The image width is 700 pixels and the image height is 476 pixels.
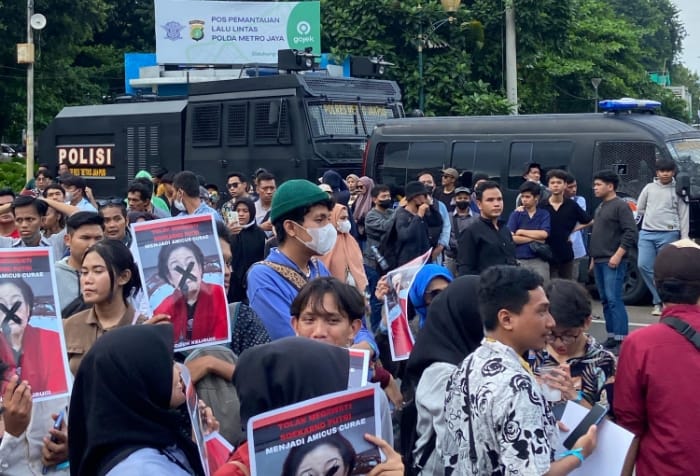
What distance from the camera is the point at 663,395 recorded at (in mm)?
3832

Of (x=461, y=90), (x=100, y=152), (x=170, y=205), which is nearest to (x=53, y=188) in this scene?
(x=170, y=205)

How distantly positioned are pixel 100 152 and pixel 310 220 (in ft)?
52.7

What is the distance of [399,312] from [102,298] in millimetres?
1584

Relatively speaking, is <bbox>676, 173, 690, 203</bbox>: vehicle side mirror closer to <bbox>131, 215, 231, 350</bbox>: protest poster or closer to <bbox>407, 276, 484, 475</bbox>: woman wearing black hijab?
<bbox>131, 215, 231, 350</bbox>: protest poster

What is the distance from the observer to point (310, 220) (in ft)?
16.3

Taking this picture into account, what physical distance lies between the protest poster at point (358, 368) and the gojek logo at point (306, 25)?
25.7m

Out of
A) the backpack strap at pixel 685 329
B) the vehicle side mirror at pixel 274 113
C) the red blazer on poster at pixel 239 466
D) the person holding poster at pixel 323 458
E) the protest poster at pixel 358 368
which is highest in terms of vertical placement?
the vehicle side mirror at pixel 274 113

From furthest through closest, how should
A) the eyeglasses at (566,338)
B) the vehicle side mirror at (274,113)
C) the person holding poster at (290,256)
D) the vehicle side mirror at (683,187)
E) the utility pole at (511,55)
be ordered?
1. the utility pole at (511,55)
2. the vehicle side mirror at (274,113)
3. the vehicle side mirror at (683,187)
4. the person holding poster at (290,256)
5. the eyeglasses at (566,338)

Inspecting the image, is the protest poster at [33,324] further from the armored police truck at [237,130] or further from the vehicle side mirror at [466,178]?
the armored police truck at [237,130]

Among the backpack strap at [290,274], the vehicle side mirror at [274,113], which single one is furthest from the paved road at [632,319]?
the backpack strap at [290,274]

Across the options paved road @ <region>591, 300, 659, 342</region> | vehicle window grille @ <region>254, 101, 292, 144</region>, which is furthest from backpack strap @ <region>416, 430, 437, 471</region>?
vehicle window grille @ <region>254, 101, 292, 144</region>

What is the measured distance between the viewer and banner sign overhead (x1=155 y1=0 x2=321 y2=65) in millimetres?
29453

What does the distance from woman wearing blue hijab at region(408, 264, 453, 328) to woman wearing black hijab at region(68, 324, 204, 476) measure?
229 centimetres

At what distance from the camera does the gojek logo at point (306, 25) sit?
2888 cm
